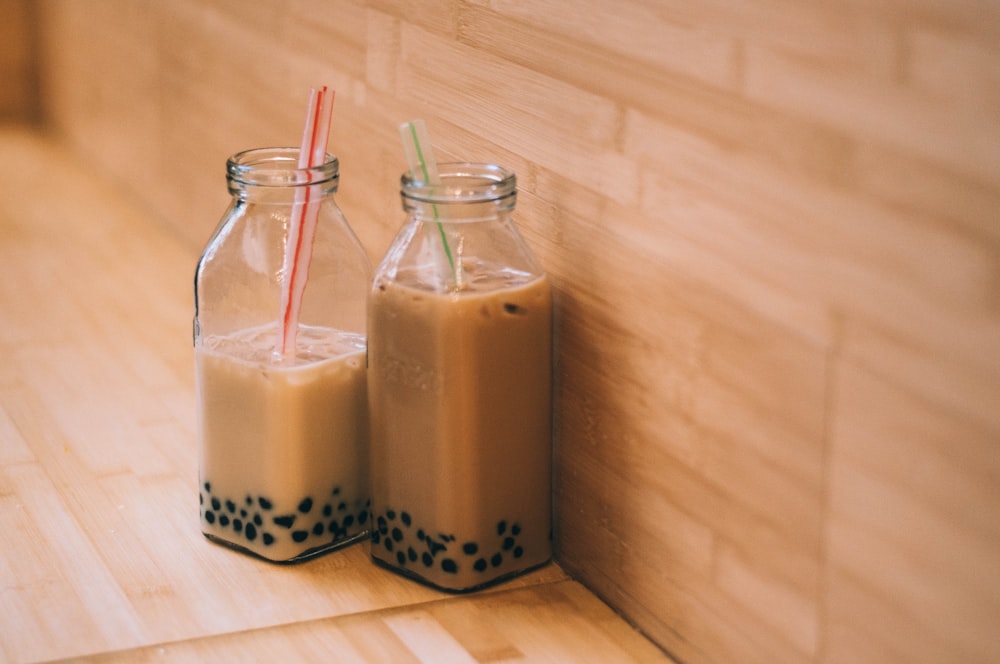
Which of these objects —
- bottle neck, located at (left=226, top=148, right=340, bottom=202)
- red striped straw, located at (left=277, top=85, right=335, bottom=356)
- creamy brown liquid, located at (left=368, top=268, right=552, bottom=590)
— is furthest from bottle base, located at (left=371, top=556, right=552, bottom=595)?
bottle neck, located at (left=226, top=148, right=340, bottom=202)

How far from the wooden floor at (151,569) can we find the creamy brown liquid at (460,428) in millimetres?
35

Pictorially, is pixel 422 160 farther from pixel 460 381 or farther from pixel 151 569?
pixel 151 569

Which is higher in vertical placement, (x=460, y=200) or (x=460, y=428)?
(x=460, y=200)

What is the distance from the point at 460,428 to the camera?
93 centimetres

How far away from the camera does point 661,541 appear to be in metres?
0.91

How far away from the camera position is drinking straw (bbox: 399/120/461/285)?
920mm

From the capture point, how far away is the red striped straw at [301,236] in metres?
0.98

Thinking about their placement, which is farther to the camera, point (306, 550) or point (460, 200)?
point (306, 550)

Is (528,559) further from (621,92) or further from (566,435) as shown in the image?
(621,92)

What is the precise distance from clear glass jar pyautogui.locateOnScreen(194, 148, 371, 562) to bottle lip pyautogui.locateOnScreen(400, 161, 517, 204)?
3.7 inches

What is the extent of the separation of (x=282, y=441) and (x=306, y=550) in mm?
94

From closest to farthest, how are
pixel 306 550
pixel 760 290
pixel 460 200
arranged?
pixel 760 290, pixel 460 200, pixel 306 550

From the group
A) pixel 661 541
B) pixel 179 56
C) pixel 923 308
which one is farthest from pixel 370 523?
pixel 179 56

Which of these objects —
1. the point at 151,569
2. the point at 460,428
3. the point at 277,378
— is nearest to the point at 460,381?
the point at 460,428
